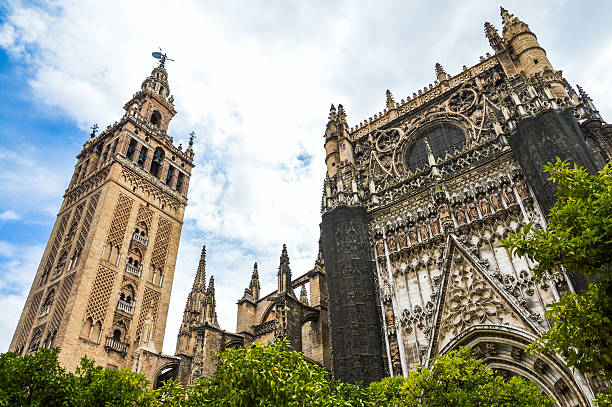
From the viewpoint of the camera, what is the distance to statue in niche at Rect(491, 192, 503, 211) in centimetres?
1361

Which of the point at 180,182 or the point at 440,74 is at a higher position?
the point at 180,182

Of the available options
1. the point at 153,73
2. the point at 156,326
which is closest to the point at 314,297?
the point at 156,326

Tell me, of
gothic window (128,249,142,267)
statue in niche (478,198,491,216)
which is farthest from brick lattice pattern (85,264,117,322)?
statue in niche (478,198,491,216)

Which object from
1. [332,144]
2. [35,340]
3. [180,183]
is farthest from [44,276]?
[332,144]

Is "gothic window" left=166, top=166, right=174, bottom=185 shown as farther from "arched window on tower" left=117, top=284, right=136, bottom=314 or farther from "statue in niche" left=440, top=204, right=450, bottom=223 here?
"statue in niche" left=440, top=204, right=450, bottom=223

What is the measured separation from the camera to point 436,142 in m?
18.8

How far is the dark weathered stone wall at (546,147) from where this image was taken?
40.1ft

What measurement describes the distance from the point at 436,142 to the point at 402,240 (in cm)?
571

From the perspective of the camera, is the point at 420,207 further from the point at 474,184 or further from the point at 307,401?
the point at 307,401

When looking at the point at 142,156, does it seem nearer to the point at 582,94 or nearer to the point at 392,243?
the point at 392,243

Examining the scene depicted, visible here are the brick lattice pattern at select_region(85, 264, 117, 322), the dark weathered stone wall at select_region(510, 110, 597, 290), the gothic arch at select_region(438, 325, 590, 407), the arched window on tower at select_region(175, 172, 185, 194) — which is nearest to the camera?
the gothic arch at select_region(438, 325, 590, 407)

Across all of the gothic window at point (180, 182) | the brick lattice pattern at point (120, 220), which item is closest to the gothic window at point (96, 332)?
the brick lattice pattern at point (120, 220)

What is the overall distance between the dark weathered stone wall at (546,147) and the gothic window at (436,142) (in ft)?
13.6

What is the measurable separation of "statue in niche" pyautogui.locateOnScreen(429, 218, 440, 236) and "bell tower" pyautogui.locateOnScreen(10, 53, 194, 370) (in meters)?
17.0
